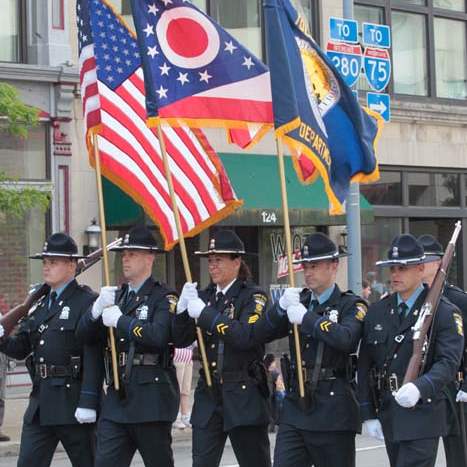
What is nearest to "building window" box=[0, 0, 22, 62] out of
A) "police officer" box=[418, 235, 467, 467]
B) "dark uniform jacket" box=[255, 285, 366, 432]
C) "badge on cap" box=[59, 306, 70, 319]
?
"police officer" box=[418, 235, 467, 467]

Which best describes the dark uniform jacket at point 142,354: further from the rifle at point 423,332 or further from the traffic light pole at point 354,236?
the traffic light pole at point 354,236

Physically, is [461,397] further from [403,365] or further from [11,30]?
[11,30]

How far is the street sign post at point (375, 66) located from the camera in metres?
17.9

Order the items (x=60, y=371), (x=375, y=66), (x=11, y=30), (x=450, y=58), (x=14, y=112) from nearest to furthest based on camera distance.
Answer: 1. (x=60, y=371)
2. (x=14, y=112)
3. (x=375, y=66)
4. (x=11, y=30)
5. (x=450, y=58)

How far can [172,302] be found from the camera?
8352 mm

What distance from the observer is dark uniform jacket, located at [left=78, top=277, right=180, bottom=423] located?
320 inches

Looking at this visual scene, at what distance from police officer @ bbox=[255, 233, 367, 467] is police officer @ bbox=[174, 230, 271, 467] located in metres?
0.23

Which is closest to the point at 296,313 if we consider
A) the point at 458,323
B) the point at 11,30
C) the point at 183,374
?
the point at 458,323

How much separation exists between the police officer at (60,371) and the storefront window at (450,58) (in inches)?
751

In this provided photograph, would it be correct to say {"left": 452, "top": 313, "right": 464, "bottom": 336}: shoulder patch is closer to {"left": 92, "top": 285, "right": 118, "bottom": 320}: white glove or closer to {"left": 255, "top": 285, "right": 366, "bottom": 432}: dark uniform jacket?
{"left": 255, "top": 285, "right": 366, "bottom": 432}: dark uniform jacket

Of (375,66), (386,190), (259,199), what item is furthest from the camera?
(386,190)

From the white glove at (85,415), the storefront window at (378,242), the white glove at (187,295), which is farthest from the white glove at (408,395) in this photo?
the storefront window at (378,242)

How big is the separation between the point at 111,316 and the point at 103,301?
0.14 m

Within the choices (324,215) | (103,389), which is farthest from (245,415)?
(324,215)
